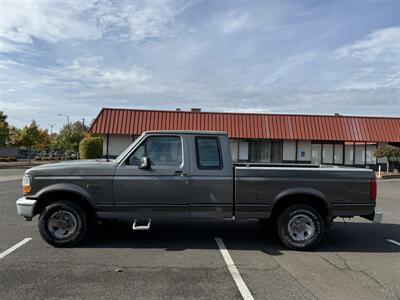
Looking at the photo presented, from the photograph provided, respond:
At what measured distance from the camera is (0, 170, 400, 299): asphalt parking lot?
4.80 meters

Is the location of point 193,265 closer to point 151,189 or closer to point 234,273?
point 234,273

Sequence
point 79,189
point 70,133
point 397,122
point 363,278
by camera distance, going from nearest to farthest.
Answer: point 363,278 < point 79,189 < point 397,122 < point 70,133

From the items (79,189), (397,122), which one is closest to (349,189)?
(79,189)

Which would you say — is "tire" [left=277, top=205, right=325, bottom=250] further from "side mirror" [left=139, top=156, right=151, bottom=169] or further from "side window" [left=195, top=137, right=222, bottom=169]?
"side mirror" [left=139, top=156, right=151, bottom=169]

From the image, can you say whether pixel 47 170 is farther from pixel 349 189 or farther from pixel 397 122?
pixel 397 122

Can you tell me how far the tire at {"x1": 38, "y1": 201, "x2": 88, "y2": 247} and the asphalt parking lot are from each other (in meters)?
0.18

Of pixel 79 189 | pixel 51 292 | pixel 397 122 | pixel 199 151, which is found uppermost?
pixel 397 122

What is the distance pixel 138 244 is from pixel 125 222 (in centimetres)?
191

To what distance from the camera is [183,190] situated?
6.65 metres

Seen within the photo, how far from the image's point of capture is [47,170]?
21.7 ft

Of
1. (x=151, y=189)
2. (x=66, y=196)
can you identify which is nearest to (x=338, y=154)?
(x=151, y=189)

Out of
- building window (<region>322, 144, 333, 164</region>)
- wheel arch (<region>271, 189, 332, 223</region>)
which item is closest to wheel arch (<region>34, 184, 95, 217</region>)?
wheel arch (<region>271, 189, 332, 223</region>)

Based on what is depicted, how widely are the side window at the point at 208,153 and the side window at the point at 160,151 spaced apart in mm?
344

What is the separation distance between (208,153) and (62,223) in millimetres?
2866
